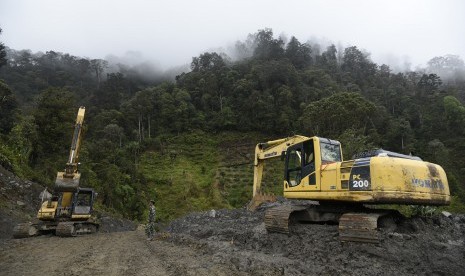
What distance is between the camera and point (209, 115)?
68.3 metres

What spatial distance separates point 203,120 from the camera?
6644 cm

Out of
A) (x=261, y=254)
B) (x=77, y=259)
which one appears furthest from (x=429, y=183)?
(x=77, y=259)

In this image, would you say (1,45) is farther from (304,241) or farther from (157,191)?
(304,241)

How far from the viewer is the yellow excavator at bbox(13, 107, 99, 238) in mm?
16750

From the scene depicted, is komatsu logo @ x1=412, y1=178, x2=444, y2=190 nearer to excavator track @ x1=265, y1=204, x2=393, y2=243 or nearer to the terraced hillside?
excavator track @ x1=265, y1=204, x2=393, y2=243

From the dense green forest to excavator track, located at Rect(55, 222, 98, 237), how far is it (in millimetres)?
9595

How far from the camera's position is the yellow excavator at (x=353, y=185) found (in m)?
9.56

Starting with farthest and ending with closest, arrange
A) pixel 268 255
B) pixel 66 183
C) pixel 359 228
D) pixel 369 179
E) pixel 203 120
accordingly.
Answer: pixel 203 120, pixel 66 183, pixel 268 255, pixel 369 179, pixel 359 228

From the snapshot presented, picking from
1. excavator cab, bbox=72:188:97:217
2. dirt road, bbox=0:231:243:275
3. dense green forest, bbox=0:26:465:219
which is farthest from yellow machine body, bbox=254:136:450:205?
dense green forest, bbox=0:26:465:219

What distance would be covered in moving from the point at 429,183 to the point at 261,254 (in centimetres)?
495

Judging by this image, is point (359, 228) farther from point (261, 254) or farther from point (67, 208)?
point (67, 208)

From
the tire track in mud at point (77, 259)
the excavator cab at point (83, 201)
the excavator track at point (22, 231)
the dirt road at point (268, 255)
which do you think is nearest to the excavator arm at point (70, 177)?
the excavator cab at point (83, 201)

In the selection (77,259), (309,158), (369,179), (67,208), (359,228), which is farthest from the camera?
(67,208)

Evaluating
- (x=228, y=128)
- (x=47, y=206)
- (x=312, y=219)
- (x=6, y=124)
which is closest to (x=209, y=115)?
(x=228, y=128)
